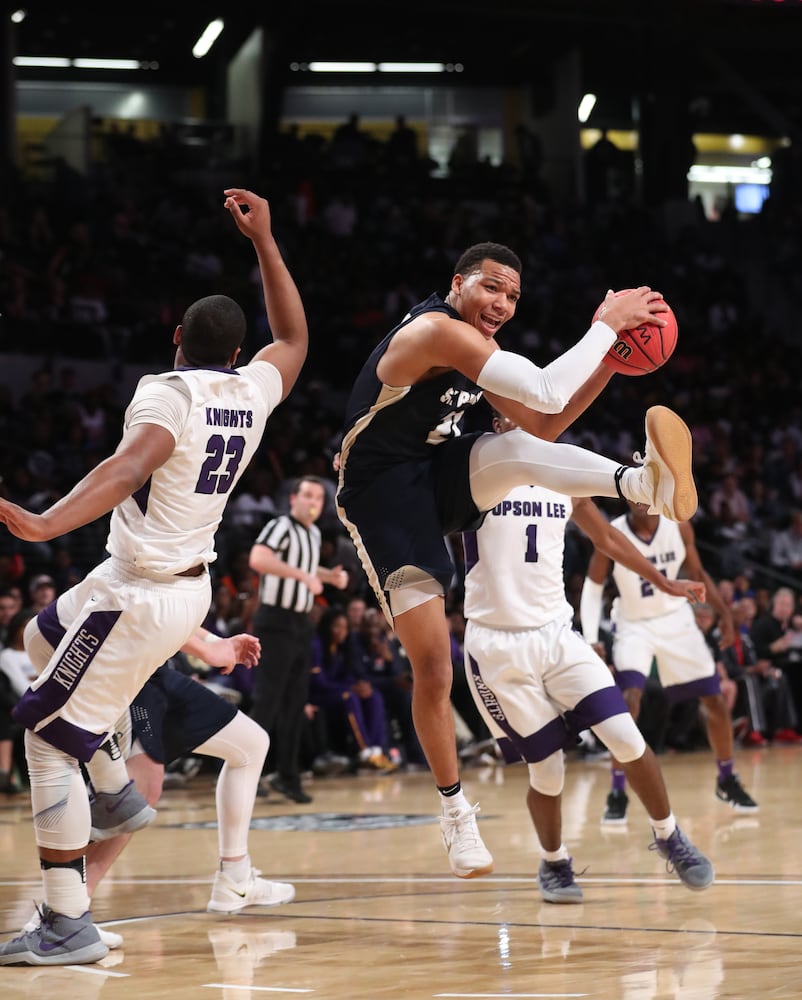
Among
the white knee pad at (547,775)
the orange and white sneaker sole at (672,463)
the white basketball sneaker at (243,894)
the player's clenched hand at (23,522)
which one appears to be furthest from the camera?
the white knee pad at (547,775)

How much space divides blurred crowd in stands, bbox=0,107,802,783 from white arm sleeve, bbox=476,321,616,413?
7728 millimetres

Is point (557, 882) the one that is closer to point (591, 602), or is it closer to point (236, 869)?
point (236, 869)

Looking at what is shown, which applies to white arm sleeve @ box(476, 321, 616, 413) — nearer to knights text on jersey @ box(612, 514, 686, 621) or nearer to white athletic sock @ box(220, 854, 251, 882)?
white athletic sock @ box(220, 854, 251, 882)

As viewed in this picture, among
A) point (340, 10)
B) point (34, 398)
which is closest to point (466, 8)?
point (340, 10)

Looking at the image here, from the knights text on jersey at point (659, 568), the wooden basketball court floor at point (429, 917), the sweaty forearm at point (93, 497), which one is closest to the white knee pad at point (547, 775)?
the wooden basketball court floor at point (429, 917)

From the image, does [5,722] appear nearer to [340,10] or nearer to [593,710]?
[593,710]

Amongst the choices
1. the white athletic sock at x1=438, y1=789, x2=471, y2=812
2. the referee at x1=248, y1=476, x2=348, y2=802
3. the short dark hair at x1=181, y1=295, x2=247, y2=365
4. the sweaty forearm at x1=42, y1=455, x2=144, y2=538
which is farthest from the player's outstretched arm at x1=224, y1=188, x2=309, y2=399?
the referee at x1=248, y1=476, x2=348, y2=802

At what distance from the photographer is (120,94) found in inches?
1013

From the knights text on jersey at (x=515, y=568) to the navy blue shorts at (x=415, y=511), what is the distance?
105 centimetres

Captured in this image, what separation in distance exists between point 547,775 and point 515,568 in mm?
891

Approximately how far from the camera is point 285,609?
10.5 meters

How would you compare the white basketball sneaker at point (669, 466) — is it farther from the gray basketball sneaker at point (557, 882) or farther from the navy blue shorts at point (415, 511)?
the gray basketball sneaker at point (557, 882)

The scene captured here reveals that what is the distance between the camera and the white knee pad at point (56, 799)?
4871 millimetres

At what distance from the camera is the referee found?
10391mm
